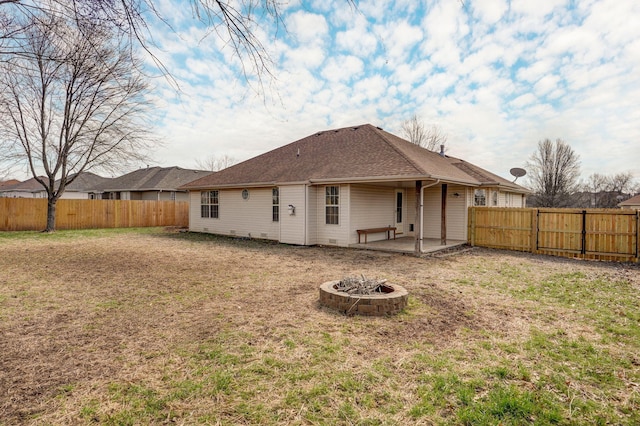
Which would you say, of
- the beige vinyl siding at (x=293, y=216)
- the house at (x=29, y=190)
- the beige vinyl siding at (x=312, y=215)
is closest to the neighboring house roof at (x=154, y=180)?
the house at (x=29, y=190)

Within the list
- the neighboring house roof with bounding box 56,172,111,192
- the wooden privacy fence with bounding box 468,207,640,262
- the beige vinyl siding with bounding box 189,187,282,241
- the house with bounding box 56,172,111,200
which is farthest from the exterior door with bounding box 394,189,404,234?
the neighboring house roof with bounding box 56,172,111,192

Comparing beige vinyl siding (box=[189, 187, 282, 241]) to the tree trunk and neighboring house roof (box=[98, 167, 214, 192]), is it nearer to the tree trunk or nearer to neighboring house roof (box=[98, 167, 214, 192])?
the tree trunk

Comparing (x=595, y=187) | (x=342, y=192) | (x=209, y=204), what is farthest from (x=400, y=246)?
(x=595, y=187)

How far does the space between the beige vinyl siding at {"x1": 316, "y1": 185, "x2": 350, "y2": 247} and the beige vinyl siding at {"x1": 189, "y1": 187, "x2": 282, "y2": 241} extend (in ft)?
6.71

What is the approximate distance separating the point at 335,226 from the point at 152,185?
20.6 meters

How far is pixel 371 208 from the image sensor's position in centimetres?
1343

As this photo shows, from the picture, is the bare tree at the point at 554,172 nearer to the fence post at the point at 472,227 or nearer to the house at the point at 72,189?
the fence post at the point at 472,227

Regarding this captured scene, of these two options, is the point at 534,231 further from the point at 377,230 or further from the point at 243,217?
the point at 243,217

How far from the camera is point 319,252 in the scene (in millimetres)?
11461

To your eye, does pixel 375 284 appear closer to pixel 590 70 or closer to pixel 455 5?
pixel 455 5

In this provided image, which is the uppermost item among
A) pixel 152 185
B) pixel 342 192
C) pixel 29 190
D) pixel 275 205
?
pixel 152 185

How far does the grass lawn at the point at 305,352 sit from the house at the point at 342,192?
5204 millimetres

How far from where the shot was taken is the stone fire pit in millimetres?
4957

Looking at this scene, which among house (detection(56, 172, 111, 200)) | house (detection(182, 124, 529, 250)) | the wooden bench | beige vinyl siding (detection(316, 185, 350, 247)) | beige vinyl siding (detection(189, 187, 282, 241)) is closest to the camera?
house (detection(182, 124, 529, 250))
